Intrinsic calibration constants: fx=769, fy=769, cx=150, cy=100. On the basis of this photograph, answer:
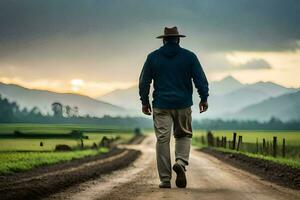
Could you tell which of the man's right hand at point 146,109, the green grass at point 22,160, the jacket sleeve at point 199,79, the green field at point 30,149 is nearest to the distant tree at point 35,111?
the green field at point 30,149

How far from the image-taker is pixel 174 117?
44.8 feet

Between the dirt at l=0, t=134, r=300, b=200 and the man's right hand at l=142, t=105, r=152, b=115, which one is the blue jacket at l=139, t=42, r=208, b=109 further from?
the dirt at l=0, t=134, r=300, b=200

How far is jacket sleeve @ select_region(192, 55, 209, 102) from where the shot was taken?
13.7m

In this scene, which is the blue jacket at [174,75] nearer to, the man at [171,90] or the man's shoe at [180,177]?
the man at [171,90]

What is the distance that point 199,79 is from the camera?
1370cm

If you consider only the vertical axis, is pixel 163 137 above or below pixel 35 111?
below

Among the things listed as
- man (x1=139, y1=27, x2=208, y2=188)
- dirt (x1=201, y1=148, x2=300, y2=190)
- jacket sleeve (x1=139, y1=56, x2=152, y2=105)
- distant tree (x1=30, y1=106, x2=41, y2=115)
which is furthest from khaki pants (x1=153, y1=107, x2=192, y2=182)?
distant tree (x1=30, y1=106, x2=41, y2=115)

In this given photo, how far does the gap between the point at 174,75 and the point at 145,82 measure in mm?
558

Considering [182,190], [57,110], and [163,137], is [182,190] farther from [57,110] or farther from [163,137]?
[57,110]

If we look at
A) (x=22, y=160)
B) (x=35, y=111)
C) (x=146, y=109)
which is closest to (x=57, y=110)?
(x=35, y=111)

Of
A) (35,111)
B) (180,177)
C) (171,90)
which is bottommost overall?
(180,177)

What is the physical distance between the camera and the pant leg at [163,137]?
13.6m

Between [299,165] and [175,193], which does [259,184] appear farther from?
[299,165]

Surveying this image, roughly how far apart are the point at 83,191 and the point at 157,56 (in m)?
2.71
